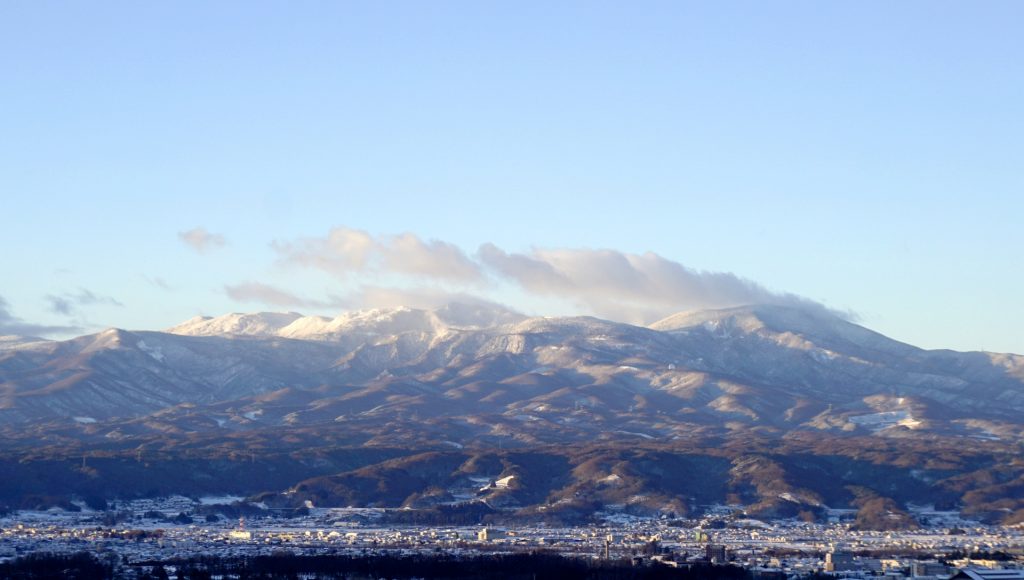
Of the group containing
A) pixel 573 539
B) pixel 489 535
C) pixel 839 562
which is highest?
pixel 489 535

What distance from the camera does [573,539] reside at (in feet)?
478

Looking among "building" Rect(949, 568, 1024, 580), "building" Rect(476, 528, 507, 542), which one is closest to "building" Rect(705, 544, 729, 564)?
"building" Rect(476, 528, 507, 542)

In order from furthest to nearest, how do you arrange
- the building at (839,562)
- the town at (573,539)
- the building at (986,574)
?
the town at (573,539) → the building at (839,562) → the building at (986,574)

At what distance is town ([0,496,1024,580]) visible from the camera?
389ft

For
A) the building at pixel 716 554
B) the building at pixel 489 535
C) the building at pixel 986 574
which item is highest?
the building at pixel 489 535

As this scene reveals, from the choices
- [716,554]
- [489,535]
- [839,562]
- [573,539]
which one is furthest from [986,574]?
[489,535]

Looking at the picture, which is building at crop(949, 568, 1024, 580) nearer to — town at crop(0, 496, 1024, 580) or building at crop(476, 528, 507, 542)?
town at crop(0, 496, 1024, 580)

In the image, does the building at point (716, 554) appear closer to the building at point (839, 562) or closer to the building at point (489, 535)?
the building at point (839, 562)

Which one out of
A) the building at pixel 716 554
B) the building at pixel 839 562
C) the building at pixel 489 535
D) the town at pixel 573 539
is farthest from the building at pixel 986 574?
the building at pixel 489 535

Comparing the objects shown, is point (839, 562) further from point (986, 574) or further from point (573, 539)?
point (573, 539)

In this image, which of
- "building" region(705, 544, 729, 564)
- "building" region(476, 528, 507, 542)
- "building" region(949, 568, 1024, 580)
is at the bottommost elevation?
"building" region(949, 568, 1024, 580)

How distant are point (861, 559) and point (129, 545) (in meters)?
57.7

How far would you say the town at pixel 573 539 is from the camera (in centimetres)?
11856

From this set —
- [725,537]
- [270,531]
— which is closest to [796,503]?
[725,537]
